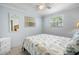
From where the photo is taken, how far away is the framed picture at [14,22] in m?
1.76

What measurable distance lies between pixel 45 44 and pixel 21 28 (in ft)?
1.53

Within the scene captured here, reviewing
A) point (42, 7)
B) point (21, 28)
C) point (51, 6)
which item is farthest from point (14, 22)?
point (51, 6)

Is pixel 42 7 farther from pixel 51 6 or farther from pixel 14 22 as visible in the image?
pixel 14 22

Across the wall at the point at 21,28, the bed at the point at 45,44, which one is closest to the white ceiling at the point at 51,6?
the wall at the point at 21,28

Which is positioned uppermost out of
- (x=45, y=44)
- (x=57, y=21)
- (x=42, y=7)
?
(x=42, y=7)

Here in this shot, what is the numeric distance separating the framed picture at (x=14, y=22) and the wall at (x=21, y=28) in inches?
1.9

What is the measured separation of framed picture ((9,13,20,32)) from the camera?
176 centimetres

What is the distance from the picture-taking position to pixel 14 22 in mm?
1785

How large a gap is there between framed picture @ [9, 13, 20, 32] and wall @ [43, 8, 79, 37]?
17.4 inches

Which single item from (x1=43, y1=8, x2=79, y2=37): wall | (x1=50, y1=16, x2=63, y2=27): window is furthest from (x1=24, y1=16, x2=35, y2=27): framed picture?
(x1=50, y1=16, x2=63, y2=27): window

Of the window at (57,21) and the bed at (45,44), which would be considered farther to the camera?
the window at (57,21)

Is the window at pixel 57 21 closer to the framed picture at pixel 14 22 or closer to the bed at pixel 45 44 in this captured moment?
the bed at pixel 45 44

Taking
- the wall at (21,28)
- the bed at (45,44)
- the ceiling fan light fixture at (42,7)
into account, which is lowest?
the bed at (45,44)

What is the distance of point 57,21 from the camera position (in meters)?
1.80
